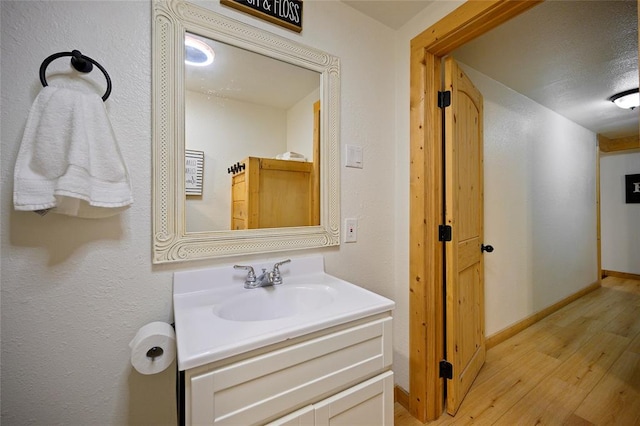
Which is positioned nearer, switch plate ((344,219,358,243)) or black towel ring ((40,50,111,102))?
black towel ring ((40,50,111,102))

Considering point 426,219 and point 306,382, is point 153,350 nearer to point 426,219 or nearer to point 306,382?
point 306,382

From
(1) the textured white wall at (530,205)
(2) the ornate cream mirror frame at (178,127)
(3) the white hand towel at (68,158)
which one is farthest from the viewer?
(1) the textured white wall at (530,205)

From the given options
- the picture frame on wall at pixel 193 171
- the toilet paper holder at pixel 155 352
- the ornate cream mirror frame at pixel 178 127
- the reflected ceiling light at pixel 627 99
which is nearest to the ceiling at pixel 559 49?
the reflected ceiling light at pixel 627 99

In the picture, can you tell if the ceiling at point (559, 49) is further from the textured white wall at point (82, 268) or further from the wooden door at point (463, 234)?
the textured white wall at point (82, 268)

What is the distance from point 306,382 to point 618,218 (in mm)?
6154

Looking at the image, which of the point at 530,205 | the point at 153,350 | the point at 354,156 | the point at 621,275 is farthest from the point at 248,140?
the point at 621,275

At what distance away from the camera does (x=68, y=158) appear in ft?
2.63

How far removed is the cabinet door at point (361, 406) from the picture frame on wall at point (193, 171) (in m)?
0.90

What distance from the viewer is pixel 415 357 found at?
4.99 feet

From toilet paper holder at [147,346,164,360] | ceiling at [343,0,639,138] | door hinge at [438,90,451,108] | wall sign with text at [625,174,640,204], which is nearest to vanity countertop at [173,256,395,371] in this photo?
toilet paper holder at [147,346,164,360]

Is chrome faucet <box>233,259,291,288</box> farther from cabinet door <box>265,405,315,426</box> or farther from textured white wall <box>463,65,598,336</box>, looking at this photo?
textured white wall <box>463,65,598,336</box>

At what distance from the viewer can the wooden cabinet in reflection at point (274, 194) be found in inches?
48.1

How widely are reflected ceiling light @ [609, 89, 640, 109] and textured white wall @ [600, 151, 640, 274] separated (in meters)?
2.52

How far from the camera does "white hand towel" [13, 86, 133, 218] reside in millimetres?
778
